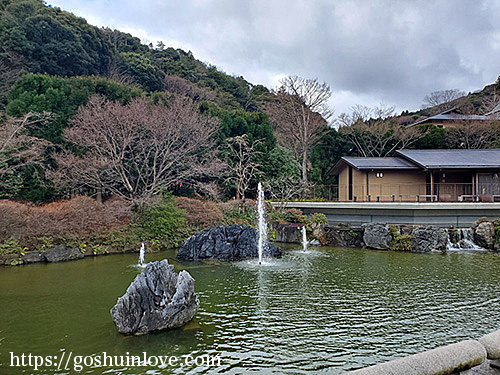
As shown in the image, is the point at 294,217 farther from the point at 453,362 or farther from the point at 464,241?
the point at 453,362

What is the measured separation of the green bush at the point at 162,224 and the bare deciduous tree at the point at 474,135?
998 inches

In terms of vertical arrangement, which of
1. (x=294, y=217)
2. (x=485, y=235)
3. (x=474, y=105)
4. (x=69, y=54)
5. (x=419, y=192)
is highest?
(x=474, y=105)

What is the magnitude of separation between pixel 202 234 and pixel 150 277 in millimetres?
7893

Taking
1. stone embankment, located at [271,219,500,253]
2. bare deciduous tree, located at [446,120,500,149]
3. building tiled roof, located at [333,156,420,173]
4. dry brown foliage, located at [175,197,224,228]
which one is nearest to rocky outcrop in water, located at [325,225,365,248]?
stone embankment, located at [271,219,500,253]

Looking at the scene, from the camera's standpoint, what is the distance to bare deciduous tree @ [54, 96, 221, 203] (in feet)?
57.6

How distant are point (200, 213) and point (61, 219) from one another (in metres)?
6.50

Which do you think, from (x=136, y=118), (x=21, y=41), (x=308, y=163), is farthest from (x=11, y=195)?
(x=308, y=163)

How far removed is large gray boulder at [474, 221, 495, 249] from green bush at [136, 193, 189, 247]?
13.7m

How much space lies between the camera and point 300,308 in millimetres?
7809

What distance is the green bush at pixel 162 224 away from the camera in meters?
16.9

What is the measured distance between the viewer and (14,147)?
16875 mm

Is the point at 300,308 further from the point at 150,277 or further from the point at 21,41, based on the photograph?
the point at 21,41

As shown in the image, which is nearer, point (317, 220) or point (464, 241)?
point (464, 241)

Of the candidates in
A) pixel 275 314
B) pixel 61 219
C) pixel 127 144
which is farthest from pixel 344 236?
pixel 61 219
